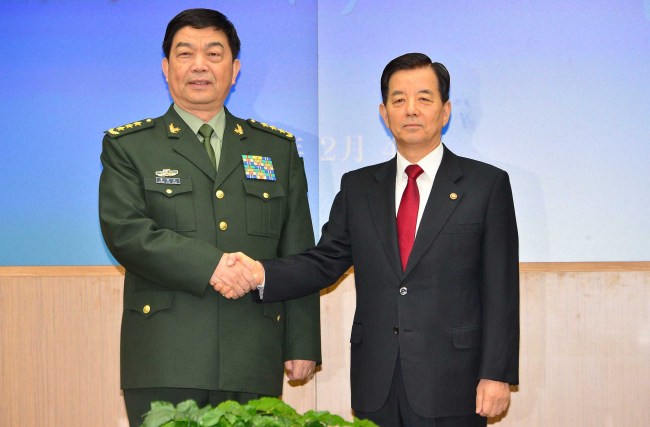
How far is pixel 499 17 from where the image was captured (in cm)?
305

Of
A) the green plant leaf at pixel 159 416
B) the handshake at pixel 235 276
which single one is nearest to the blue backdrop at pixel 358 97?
the handshake at pixel 235 276

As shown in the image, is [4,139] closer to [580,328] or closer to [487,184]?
[487,184]

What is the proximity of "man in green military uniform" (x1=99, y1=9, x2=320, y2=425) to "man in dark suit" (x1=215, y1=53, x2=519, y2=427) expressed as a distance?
0.09 m

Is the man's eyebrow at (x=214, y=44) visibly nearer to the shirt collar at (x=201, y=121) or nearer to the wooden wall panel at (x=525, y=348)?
the shirt collar at (x=201, y=121)

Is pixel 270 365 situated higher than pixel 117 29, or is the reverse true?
pixel 117 29

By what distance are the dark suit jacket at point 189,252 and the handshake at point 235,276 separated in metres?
0.03

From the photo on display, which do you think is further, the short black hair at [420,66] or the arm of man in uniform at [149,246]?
the short black hair at [420,66]

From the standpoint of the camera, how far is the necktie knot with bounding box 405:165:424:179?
2.29 metres

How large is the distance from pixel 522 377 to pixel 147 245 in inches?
55.7

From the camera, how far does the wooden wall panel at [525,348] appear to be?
2.75m

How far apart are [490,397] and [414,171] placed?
25.8 inches

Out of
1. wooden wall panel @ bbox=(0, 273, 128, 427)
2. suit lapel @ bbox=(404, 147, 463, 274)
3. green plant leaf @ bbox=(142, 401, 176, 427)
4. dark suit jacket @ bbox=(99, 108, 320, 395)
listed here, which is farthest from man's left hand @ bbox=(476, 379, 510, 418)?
wooden wall panel @ bbox=(0, 273, 128, 427)

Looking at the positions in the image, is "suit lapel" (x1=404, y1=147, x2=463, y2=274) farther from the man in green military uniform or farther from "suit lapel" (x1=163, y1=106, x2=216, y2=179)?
"suit lapel" (x1=163, y1=106, x2=216, y2=179)

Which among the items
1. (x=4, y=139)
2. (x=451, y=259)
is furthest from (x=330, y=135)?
(x=4, y=139)
